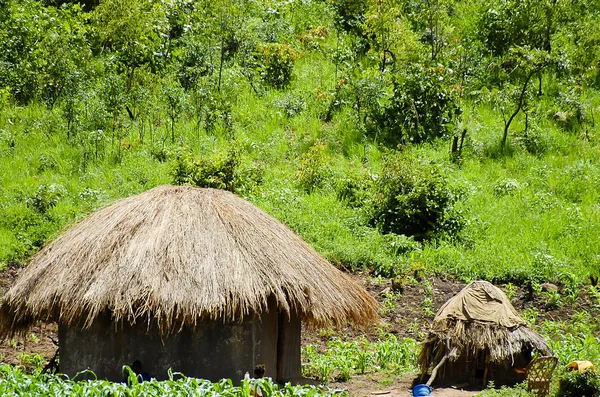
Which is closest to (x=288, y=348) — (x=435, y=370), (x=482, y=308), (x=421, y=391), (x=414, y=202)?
(x=421, y=391)

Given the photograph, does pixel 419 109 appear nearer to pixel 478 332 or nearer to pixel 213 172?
pixel 213 172

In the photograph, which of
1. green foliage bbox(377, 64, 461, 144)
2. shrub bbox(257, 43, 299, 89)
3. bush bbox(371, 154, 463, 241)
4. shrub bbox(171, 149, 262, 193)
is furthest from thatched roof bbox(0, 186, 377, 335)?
shrub bbox(257, 43, 299, 89)

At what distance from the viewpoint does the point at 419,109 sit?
18.3 meters

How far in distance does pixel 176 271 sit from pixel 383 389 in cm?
316

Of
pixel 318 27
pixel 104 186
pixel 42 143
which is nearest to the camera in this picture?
pixel 104 186

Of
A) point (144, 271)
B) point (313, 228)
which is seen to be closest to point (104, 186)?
point (313, 228)

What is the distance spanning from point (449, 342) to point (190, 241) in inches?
132

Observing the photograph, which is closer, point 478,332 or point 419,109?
point 478,332

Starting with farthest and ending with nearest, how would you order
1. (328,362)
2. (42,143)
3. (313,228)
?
1. (42,143)
2. (313,228)
3. (328,362)

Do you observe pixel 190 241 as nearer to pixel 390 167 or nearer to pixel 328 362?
pixel 328 362

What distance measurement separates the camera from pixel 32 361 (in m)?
11.1

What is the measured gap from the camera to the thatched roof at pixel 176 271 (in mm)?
8461

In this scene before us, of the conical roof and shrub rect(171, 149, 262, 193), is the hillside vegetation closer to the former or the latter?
shrub rect(171, 149, 262, 193)

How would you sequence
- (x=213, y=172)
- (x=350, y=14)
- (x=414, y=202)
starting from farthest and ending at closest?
(x=350, y=14) → (x=213, y=172) → (x=414, y=202)
